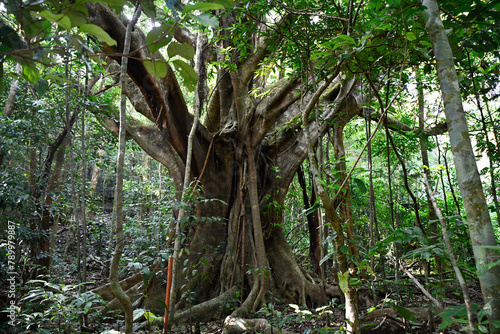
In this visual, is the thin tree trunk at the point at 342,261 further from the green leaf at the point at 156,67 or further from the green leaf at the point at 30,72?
the green leaf at the point at 30,72

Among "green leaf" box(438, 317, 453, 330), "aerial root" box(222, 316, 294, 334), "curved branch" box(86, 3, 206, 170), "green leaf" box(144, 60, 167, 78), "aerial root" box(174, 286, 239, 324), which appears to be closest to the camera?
"green leaf" box(144, 60, 167, 78)

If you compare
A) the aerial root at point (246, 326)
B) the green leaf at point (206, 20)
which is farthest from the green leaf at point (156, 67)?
the aerial root at point (246, 326)

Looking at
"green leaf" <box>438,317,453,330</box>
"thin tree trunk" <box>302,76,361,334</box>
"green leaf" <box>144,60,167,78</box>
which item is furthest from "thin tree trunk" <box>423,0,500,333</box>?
"green leaf" <box>144,60,167,78</box>

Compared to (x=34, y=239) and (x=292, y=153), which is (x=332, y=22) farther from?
(x=34, y=239)

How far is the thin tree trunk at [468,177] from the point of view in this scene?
1.19 metres

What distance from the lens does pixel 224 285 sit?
4.42 metres

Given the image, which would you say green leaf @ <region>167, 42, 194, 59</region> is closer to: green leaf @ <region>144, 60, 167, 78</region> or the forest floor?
green leaf @ <region>144, 60, 167, 78</region>

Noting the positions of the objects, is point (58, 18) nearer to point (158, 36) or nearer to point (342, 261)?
point (158, 36)

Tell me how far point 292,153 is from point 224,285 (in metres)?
2.40

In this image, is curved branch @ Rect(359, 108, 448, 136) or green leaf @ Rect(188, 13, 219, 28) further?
curved branch @ Rect(359, 108, 448, 136)

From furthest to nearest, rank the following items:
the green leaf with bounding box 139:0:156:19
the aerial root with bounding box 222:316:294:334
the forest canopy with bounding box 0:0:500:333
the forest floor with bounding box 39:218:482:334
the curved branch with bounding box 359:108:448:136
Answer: the aerial root with bounding box 222:316:294:334 < the curved branch with bounding box 359:108:448:136 < the forest floor with bounding box 39:218:482:334 < the forest canopy with bounding box 0:0:500:333 < the green leaf with bounding box 139:0:156:19

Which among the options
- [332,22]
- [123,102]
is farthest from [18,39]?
[332,22]

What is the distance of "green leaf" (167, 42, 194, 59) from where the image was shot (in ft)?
3.09

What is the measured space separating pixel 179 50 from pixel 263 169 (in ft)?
14.7
